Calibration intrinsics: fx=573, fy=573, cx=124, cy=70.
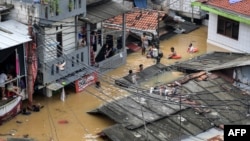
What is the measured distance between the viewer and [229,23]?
28859 mm

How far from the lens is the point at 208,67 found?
2453 cm

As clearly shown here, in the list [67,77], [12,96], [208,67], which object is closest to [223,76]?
[208,67]

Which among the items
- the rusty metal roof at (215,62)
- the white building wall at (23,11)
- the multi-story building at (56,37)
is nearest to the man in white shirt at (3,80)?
the multi-story building at (56,37)

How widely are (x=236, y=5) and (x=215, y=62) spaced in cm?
448

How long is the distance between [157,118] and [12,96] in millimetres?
5422

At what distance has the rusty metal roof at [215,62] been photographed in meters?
24.0

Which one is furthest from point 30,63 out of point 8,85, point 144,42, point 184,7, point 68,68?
point 184,7

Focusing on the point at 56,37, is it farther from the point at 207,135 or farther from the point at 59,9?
the point at 207,135

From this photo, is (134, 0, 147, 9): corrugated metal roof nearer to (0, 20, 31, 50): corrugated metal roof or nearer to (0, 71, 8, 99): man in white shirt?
(0, 20, 31, 50): corrugated metal roof

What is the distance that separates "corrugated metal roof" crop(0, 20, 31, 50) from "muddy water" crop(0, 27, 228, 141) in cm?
293

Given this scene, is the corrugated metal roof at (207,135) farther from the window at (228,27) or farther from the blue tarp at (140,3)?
the blue tarp at (140,3)

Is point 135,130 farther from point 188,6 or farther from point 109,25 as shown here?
point 188,6

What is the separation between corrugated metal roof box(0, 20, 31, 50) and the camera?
783 inches

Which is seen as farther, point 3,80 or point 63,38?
point 63,38
